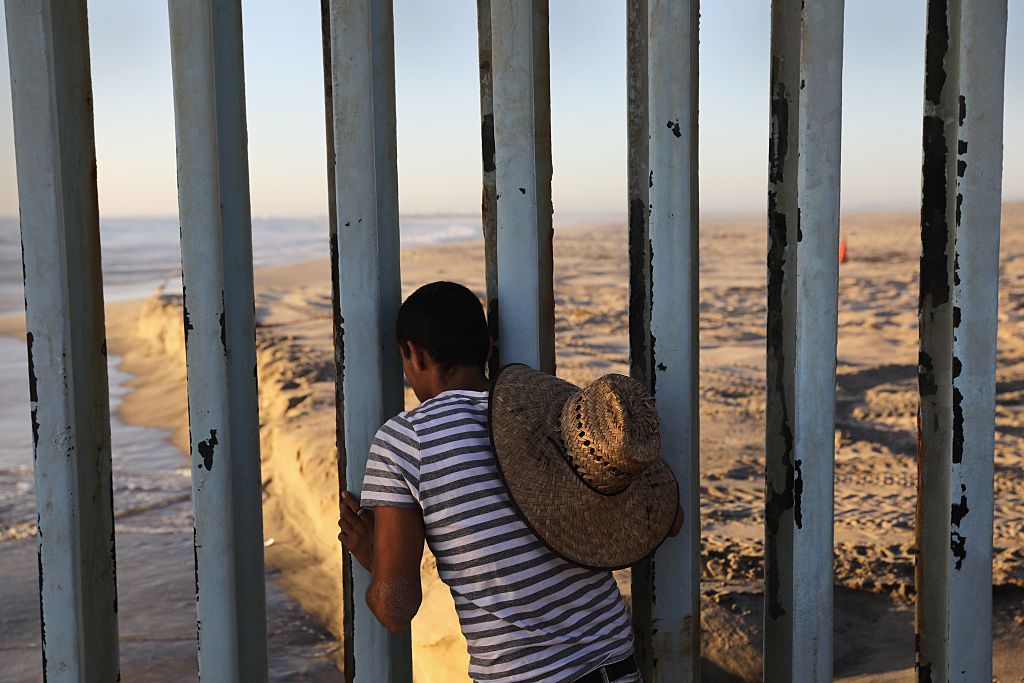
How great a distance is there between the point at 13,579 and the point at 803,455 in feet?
11.8

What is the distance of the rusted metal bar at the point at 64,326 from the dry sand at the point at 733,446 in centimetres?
149

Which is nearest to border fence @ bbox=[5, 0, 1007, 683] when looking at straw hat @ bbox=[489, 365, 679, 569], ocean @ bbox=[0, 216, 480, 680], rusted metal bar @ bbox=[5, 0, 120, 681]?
rusted metal bar @ bbox=[5, 0, 120, 681]

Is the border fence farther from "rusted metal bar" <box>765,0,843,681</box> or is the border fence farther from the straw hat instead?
the straw hat

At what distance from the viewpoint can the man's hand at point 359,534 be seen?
179 cm

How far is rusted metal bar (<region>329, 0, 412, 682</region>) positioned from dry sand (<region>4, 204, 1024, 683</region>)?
1.19 m

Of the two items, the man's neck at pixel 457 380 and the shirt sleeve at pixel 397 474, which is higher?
the man's neck at pixel 457 380

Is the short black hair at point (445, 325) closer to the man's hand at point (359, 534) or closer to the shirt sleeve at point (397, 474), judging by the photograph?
the shirt sleeve at point (397, 474)

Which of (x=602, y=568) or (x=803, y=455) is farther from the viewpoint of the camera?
(x=803, y=455)

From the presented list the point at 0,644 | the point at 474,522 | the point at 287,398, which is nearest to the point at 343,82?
the point at 474,522

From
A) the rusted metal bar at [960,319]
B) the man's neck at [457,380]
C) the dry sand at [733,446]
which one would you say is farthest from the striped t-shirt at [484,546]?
the dry sand at [733,446]

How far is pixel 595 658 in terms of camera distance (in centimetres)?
172

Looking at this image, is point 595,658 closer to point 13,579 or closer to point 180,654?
point 180,654

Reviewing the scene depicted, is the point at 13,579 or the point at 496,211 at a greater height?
the point at 496,211

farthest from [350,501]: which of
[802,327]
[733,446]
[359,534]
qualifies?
[733,446]
